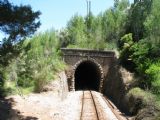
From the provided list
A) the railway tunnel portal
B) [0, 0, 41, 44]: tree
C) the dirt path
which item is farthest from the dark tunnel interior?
[0, 0, 41, 44]: tree

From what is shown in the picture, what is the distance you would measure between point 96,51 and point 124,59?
717 cm

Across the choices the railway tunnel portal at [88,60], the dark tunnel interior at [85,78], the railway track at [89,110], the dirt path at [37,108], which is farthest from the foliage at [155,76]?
the dark tunnel interior at [85,78]

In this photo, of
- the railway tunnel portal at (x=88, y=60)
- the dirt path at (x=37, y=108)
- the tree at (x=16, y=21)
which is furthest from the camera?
the railway tunnel portal at (x=88, y=60)

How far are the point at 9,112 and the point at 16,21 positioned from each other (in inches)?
186

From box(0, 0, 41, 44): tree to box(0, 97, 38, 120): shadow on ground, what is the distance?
3544 millimetres

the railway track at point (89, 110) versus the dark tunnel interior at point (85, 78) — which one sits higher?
the dark tunnel interior at point (85, 78)

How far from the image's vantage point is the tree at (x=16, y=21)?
17625 millimetres

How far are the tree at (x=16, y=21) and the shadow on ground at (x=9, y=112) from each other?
3544mm

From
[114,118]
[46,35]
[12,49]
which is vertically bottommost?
[114,118]

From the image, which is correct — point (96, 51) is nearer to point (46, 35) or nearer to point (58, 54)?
point (58, 54)

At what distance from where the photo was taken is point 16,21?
1825 cm

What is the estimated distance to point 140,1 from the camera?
124 ft

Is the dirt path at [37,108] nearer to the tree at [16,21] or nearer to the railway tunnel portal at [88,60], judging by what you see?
the tree at [16,21]

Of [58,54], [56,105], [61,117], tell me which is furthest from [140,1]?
[61,117]
